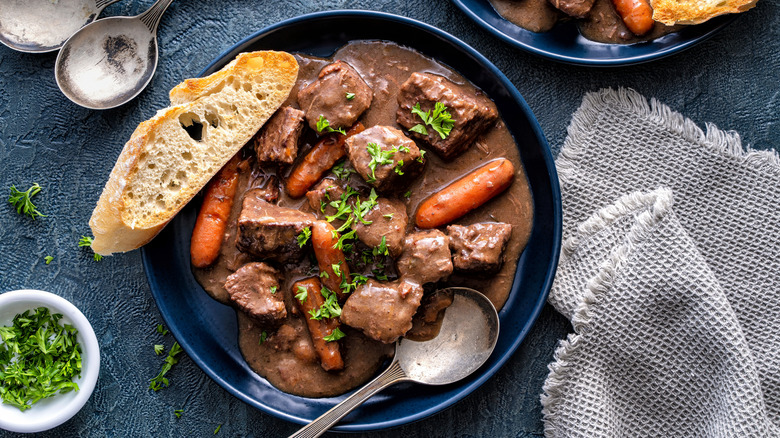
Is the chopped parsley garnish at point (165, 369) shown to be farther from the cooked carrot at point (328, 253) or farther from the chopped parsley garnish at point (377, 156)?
the chopped parsley garnish at point (377, 156)

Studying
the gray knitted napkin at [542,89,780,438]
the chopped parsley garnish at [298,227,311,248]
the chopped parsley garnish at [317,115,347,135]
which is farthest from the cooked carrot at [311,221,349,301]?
the gray knitted napkin at [542,89,780,438]

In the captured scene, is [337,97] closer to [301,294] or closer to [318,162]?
[318,162]

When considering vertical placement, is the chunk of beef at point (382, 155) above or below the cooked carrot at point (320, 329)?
above

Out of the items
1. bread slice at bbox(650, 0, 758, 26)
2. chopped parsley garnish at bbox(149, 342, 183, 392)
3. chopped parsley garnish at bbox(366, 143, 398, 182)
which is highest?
bread slice at bbox(650, 0, 758, 26)

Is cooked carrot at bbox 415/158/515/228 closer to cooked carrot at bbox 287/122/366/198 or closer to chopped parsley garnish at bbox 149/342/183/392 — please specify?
cooked carrot at bbox 287/122/366/198

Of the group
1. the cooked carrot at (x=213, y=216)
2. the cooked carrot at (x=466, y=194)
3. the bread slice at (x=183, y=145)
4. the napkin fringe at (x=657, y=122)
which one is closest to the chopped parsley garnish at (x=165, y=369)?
the cooked carrot at (x=213, y=216)

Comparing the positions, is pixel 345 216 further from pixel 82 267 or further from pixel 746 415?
pixel 746 415

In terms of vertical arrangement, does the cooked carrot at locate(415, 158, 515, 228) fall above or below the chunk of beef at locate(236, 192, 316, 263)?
above
